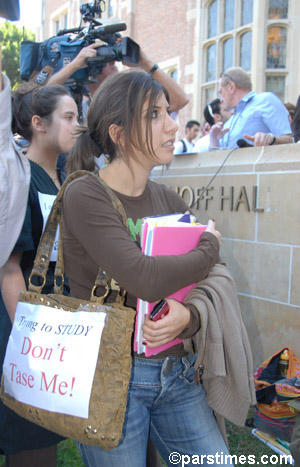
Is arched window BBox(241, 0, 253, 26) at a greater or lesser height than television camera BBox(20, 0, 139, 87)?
greater

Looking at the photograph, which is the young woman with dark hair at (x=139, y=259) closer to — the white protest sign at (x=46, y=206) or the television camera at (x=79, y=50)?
the white protest sign at (x=46, y=206)

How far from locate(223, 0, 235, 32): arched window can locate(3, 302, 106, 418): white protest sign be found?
10387 millimetres

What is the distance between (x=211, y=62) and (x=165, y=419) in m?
10.8

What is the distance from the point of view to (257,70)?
9438 mm

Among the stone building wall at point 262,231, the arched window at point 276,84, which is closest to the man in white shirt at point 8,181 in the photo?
the stone building wall at point 262,231

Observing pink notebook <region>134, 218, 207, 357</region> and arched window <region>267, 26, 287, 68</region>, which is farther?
arched window <region>267, 26, 287, 68</region>

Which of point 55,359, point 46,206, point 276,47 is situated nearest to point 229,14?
point 276,47

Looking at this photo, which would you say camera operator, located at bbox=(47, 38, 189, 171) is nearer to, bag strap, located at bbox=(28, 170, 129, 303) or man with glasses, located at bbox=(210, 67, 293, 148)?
man with glasses, located at bbox=(210, 67, 293, 148)

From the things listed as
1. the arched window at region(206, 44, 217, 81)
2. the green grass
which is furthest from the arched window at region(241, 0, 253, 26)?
the green grass

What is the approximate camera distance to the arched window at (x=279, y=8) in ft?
30.7

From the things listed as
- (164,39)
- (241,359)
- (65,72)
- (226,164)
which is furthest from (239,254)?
(164,39)

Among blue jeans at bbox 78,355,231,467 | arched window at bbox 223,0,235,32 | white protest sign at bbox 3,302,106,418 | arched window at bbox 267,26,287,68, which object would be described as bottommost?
blue jeans at bbox 78,355,231,467

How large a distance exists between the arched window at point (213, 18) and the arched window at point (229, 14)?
34cm

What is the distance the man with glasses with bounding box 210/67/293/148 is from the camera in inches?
153
